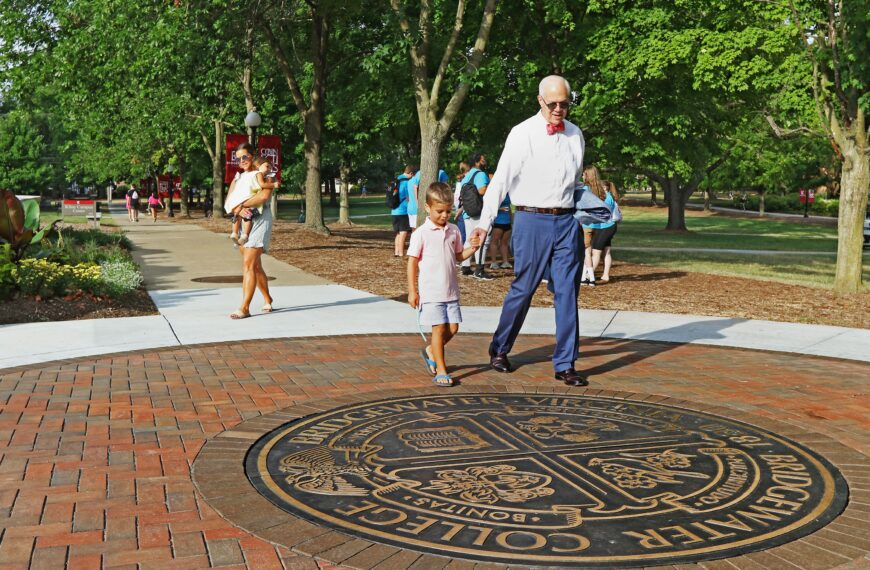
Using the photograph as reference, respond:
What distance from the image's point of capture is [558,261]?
6.82 m

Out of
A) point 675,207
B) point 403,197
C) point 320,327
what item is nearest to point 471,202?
point 320,327

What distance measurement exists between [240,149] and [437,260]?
12.7ft

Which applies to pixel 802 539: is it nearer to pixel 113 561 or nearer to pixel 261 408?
pixel 113 561

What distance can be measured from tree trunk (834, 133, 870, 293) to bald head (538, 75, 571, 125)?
8.49m

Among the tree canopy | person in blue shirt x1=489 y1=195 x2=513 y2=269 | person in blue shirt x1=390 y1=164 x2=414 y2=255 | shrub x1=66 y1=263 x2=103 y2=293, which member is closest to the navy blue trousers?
shrub x1=66 y1=263 x2=103 y2=293

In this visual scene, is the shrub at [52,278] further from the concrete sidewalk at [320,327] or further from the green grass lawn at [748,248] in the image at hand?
the green grass lawn at [748,248]

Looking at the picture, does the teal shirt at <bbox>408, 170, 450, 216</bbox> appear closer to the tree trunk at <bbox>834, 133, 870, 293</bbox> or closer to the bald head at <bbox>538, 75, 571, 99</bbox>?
the tree trunk at <bbox>834, 133, 870, 293</bbox>

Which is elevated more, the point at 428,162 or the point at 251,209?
the point at 428,162

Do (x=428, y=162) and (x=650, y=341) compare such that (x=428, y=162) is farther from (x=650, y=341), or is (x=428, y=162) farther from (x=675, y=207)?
(x=675, y=207)

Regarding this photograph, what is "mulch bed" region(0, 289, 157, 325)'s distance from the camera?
9703mm

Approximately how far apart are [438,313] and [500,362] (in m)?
0.76

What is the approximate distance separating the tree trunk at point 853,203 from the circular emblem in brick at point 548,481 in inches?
349

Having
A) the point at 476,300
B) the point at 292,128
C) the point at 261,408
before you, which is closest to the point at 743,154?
the point at 292,128

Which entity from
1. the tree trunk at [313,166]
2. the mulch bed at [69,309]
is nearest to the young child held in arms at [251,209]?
the mulch bed at [69,309]
